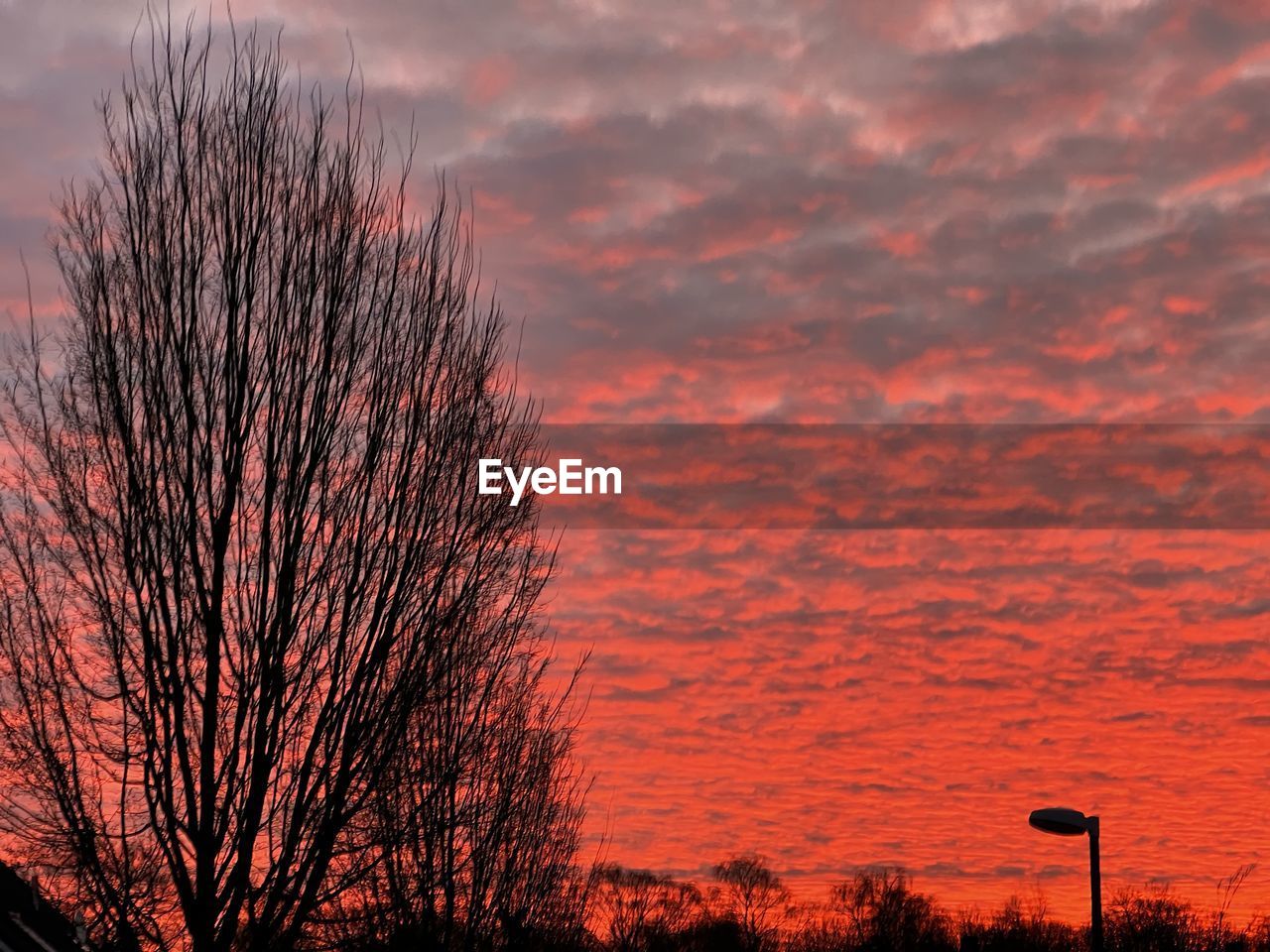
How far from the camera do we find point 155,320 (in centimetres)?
1300

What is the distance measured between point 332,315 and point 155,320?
1613 mm

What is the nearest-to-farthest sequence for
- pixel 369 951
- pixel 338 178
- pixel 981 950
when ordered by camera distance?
pixel 338 178 → pixel 369 951 → pixel 981 950

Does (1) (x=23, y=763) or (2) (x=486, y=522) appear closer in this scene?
(1) (x=23, y=763)

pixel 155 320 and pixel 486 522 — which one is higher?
pixel 155 320

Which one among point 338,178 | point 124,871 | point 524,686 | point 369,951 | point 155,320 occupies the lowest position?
point 369,951

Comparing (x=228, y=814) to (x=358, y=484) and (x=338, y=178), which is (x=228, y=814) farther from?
(x=338, y=178)

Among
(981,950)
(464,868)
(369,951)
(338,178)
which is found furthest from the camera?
(981,950)

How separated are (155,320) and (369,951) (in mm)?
10627

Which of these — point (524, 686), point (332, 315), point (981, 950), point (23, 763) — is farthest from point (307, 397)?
A: point (981, 950)

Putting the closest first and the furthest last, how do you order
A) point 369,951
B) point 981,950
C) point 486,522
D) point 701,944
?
point 486,522, point 369,951, point 981,950, point 701,944

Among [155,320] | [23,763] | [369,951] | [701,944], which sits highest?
[155,320]

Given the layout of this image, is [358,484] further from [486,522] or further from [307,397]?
[486,522]

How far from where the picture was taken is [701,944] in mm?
98438

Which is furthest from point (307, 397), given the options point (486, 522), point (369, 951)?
point (369, 951)
